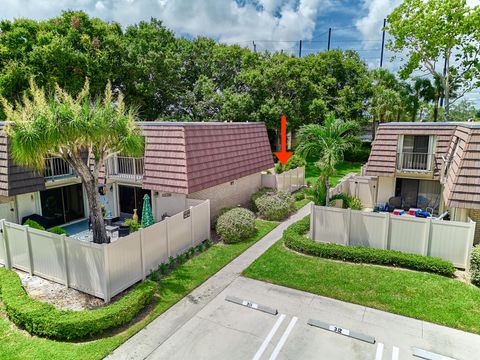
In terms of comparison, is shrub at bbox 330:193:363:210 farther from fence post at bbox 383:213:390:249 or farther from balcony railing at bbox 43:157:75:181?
balcony railing at bbox 43:157:75:181

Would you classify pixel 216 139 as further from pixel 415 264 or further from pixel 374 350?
pixel 374 350

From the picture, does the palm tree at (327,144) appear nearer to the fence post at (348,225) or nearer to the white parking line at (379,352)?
the fence post at (348,225)

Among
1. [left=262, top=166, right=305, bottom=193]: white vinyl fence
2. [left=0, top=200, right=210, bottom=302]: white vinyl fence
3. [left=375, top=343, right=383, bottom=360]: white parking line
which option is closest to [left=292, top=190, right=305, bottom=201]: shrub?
[left=262, top=166, right=305, bottom=193]: white vinyl fence

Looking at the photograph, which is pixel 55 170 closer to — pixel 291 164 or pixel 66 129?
pixel 66 129

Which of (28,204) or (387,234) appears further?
(28,204)

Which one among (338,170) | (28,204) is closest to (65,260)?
(28,204)

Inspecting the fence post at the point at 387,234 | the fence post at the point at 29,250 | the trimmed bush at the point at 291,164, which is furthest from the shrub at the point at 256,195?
the fence post at the point at 29,250
